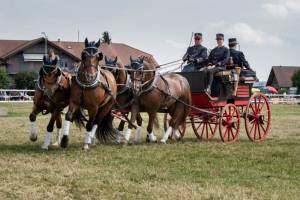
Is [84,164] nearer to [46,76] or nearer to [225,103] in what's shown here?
[46,76]

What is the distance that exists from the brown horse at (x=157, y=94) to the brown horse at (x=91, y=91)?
936 millimetres

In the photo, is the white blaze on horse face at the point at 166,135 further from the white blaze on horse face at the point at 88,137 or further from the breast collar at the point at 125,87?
the white blaze on horse face at the point at 88,137

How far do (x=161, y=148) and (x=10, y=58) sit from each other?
54924 mm

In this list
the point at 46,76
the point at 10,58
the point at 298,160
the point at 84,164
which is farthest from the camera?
the point at 10,58

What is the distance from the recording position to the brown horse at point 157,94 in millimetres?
12500

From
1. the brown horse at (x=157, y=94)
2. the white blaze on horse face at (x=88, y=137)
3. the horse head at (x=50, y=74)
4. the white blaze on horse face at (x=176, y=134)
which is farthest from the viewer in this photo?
the white blaze on horse face at (x=176, y=134)

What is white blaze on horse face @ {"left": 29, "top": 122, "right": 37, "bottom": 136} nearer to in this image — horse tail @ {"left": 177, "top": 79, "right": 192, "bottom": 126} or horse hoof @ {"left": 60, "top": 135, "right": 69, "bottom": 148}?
horse hoof @ {"left": 60, "top": 135, "right": 69, "bottom": 148}

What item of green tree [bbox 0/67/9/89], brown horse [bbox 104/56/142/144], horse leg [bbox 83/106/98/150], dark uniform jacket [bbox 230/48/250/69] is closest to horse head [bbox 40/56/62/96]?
horse leg [bbox 83/106/98/150]

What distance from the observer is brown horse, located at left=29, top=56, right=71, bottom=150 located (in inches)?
429

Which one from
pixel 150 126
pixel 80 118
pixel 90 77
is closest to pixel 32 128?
pixel 80 118

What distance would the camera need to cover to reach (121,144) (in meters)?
12.3

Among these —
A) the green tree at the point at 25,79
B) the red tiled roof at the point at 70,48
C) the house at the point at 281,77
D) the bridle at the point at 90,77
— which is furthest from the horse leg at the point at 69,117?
the house at the point at 281,77

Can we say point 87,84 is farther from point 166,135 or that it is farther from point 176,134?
point 176,134

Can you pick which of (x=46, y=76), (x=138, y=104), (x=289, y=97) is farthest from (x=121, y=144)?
(x=289, y=97)
